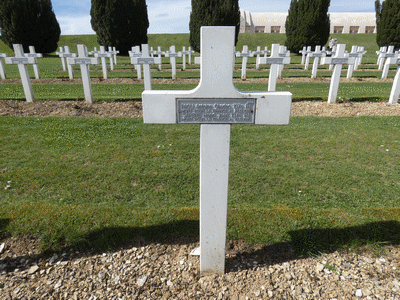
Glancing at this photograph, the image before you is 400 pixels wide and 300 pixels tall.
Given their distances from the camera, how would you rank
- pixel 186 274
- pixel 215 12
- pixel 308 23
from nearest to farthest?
1. pixel 186 274
2. pixel 215 12
3. pixel 308 23

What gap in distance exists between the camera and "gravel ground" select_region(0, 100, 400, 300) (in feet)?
6.93

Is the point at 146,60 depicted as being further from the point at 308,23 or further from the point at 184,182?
the point at 308,23

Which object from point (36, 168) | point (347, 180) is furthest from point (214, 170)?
point (36, 168)

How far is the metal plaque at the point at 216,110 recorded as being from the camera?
185 cm

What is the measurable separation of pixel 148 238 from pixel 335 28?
71614mm

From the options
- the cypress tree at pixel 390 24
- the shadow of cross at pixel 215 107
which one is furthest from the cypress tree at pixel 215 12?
the shadow of cross at pixel 215 107

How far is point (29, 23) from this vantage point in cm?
2880

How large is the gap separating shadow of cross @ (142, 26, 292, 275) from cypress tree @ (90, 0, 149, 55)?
32.3 metres

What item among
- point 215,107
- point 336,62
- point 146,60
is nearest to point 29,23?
point 146,60

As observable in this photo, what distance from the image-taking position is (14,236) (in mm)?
2762

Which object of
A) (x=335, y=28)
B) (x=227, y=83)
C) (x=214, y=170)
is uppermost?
(x=335, y=28)

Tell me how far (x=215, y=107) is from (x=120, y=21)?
1279 inches

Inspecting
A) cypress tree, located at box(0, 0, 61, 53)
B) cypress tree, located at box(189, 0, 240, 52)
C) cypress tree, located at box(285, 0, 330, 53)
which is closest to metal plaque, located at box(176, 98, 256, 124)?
cypress tree, located at box(189, 0, 240, 52)

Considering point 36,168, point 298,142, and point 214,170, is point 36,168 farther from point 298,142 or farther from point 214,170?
point 298,142
